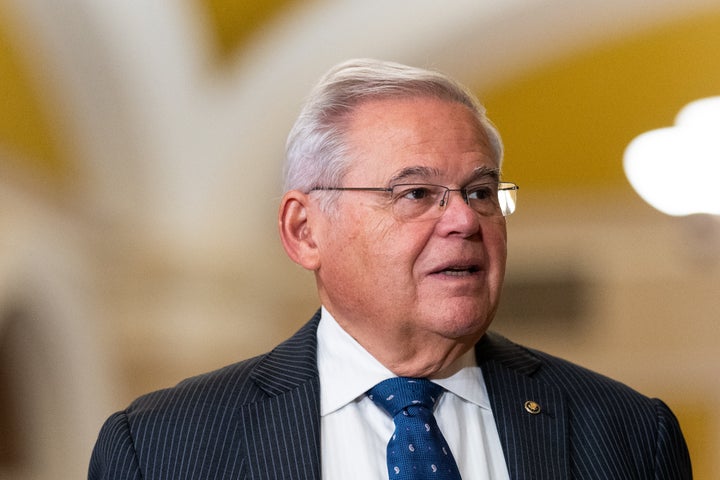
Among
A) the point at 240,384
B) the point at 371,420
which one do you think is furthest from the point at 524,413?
the point at 240,384

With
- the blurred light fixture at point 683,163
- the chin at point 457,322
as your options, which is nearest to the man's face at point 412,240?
the chin at point 457,322

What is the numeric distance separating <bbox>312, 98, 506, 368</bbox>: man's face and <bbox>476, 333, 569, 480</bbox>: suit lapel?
0.15m

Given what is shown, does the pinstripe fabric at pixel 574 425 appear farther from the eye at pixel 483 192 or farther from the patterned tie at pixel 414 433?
the eye at pixel 483 192

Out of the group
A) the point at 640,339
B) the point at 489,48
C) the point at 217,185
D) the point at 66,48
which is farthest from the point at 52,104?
the point at 640,339

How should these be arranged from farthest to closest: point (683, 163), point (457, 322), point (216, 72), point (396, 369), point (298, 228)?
point (683, 163)
point (216, 72)
point (298, 228)
point (396, 369)
point (457, 322)

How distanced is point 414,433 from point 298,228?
0.50 m

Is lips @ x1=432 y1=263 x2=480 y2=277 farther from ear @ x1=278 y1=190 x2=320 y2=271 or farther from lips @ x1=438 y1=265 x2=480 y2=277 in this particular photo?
ear @ x1=278 y1=190 x2=320 y2=271

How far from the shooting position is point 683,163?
149 inches

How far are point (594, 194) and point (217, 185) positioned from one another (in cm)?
134

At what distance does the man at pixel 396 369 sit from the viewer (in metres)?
1.95

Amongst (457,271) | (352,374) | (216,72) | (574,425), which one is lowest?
(574,425)

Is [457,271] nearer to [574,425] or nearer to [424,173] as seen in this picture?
[424,173]

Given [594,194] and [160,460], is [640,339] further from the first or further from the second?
[160,460]

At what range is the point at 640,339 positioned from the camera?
3.78 m
